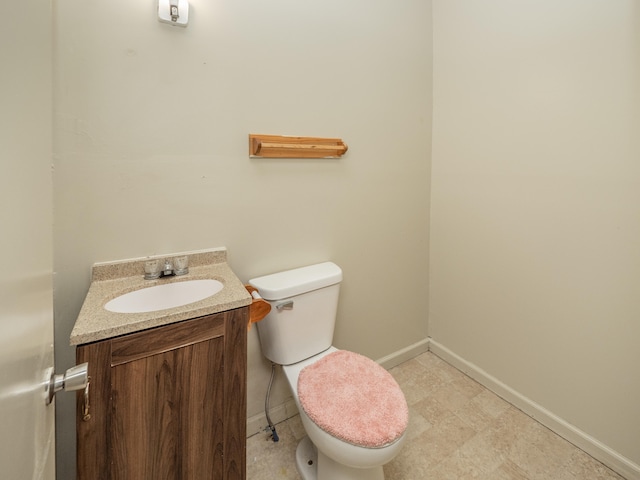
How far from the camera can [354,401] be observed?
112cm

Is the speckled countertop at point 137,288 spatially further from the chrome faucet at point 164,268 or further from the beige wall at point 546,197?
the beige wall at point 546,197

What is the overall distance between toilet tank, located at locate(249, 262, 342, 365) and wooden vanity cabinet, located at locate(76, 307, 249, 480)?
1.04 ft

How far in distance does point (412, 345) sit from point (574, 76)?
1.71 meters

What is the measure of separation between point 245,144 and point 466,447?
1.75m

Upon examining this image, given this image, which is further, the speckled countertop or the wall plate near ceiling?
the wall plate near ceiling

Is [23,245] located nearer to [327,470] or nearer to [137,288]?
[137,288]

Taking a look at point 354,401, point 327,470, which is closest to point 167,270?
point 354,401

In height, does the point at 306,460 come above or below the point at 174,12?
below

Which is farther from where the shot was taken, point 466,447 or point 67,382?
point 466,447


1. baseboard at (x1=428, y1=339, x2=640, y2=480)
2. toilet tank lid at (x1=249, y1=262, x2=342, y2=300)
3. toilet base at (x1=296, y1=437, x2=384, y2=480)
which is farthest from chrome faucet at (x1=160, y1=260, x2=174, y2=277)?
baseboard at (x1=428, y1=339, x2=640, y2=480)

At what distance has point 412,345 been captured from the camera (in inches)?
82.9

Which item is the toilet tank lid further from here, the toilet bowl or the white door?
the white door

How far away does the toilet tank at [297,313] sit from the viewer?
1.32 meters

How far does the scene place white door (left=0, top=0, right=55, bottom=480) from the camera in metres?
0.32
